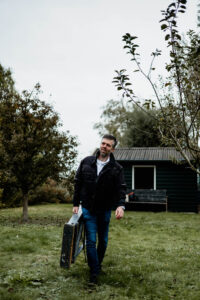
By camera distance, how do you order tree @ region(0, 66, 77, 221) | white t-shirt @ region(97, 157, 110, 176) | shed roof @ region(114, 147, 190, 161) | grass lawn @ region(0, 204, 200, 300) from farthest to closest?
1. shed roof @ region(114, 147, 190, 161)
2. tree @ region(0, 66, 77, 221)
3. white t-shirt @ region(97, 157, 110, 176)
4. grass lawn @ region(0, 204, 200, 300)

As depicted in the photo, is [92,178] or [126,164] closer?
[92,178]

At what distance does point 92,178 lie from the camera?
4414 mm

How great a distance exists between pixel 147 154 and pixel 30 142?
9158 mm

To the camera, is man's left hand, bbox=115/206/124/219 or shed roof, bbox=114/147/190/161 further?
shed roof, bbox=114/147/190/161

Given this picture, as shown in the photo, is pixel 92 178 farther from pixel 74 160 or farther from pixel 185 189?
pixel 185 189

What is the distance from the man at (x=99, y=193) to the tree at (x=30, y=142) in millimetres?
6539

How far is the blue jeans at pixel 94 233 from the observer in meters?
4.18

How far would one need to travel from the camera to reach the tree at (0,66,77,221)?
10.7 m

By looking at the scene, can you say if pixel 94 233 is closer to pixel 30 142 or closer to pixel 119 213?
pixel 119 213

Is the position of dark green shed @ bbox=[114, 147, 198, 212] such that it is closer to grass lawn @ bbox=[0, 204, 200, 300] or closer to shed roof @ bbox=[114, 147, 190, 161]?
shed roof @ bbox=[114, 147, 190, 161]

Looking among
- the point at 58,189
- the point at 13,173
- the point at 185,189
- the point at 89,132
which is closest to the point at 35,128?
the point at 13,173

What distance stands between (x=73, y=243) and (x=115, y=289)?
836mm

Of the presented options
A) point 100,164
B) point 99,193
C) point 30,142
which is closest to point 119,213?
point 99,193

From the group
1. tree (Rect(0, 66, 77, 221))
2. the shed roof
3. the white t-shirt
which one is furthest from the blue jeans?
the shed roof
